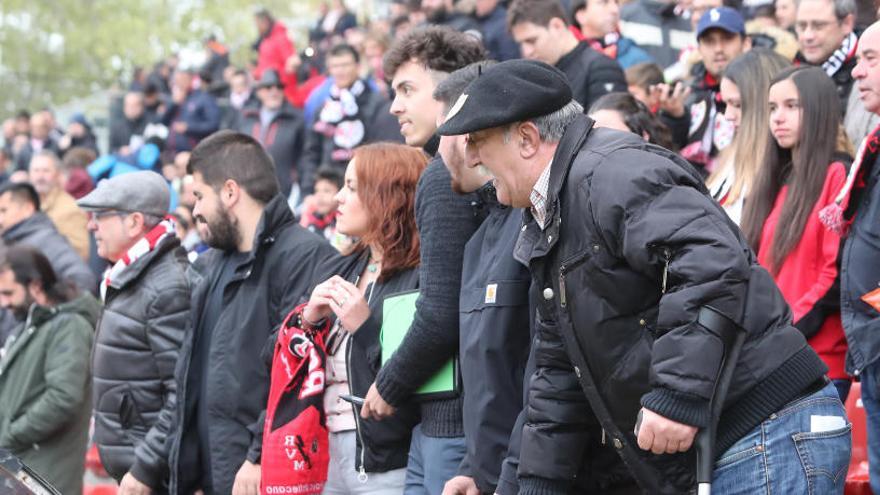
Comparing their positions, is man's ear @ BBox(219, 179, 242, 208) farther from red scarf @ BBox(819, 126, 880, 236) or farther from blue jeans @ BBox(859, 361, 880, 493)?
blue jeans @ BBox(859, 361, 880, 493)

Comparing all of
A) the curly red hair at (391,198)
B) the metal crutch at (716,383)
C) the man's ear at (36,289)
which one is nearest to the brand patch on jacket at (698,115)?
the curly red hair at (391,198)

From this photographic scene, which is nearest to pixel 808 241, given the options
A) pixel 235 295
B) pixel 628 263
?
pixel 628 263

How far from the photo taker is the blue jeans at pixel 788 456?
355cm

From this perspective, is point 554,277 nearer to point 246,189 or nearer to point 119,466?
point 246,189

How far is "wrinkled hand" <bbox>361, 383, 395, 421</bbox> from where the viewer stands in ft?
16.3

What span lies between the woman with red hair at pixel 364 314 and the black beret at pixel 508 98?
60.2 inches

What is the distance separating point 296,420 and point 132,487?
4.50 ft

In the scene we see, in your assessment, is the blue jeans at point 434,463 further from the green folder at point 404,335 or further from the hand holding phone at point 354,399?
the hand holding phone at point 354,399

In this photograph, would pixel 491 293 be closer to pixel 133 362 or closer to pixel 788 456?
pixel 788 456

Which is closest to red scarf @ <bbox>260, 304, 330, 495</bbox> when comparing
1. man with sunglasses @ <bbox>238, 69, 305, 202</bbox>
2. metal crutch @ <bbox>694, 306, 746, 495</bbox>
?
metal crutch @ <bbox>694, 306, 746, 495</bbox>

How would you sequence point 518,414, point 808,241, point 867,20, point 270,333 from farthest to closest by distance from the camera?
point 867,20 < point 270,333 < point 808,241 < point 518,414

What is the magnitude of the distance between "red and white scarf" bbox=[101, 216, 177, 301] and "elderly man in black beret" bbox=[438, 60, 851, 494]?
129 inches

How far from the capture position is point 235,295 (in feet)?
20.4

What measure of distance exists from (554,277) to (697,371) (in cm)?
60
